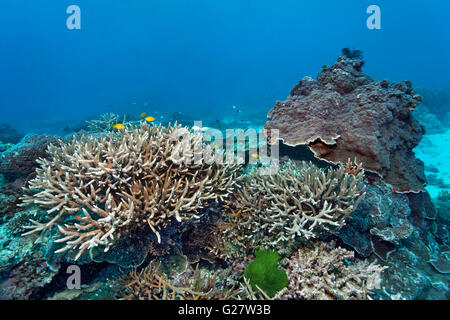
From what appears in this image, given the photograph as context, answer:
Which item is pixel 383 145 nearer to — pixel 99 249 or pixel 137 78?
pixel 99 249

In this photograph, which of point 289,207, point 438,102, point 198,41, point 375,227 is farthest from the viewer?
point 198,41

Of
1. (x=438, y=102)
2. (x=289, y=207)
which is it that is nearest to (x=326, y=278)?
(x=289, y=207)

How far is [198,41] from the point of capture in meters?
124

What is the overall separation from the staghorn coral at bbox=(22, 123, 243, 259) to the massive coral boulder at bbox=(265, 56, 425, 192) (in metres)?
2.26

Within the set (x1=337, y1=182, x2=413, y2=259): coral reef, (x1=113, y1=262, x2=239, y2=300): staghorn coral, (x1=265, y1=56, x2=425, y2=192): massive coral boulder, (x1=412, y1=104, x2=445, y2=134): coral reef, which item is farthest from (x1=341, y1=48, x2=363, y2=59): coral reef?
(x1=412, y1=104, x2=445, y2=134): coral reef

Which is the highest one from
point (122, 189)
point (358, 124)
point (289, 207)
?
point (358, 124)

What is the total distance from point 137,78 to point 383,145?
4276 inches

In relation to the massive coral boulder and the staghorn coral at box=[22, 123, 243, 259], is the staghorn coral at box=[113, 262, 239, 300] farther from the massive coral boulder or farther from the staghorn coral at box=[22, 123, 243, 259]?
the massive coral boulder

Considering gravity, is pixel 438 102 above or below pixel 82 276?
above

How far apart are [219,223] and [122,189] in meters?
1.85

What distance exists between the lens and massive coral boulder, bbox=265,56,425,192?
14.2 feet

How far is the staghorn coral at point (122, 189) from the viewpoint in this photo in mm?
2779

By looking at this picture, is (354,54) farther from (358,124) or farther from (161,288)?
(161,288)

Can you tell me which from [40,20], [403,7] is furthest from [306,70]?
[40,20]
